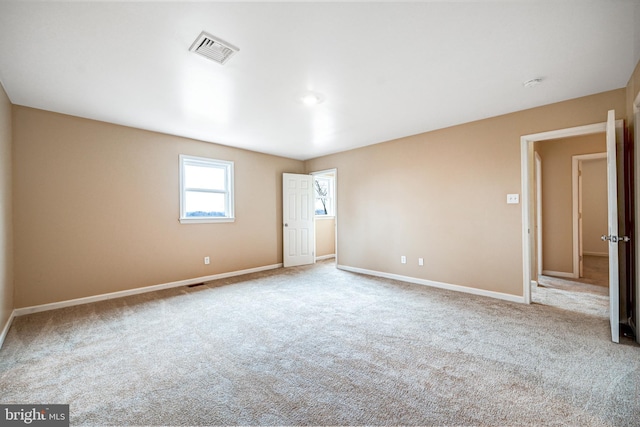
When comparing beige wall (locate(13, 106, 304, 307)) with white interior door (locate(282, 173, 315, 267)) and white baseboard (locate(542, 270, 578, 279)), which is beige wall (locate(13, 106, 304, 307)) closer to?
white interior door (locate(282, 173, 315, 267))

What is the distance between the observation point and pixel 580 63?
92.0 inches

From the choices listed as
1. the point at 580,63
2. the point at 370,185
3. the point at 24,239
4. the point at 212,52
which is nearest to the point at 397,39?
the point at 212,52

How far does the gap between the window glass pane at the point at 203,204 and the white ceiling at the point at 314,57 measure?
151 cm

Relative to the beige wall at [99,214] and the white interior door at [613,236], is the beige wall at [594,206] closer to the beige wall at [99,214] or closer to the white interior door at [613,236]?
the white interior door at [613,236]

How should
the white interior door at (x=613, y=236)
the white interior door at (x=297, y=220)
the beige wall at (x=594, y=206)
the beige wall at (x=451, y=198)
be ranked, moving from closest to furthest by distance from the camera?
1. the white interior door at (x=613, y=236)
2. the beige wall at (x=451, y=198)
3. the white interior door at (x=297, y=220)
4. the beige wall at (x=594, y=206)

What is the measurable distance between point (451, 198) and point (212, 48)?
3621 mm

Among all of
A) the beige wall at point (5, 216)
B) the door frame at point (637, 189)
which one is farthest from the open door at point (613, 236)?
the beige wall at point (5, 216)

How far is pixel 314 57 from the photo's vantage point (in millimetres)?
2211

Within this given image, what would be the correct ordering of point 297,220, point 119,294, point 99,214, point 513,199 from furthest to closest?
1. point 297,220
2. point 119,294
3. point 99,214
4. point 513,199

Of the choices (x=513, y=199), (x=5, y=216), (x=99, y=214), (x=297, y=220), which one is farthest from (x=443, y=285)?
(x=5, y=216)

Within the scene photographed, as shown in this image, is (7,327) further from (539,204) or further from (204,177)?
(539,204)

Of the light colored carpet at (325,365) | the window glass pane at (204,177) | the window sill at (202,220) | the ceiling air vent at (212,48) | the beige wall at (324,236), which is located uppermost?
the ceiling air vent at (212,48)

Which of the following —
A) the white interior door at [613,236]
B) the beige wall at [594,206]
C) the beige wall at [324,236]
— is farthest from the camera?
the beige wall at [324,236]

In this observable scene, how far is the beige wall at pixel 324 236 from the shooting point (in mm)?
6938
